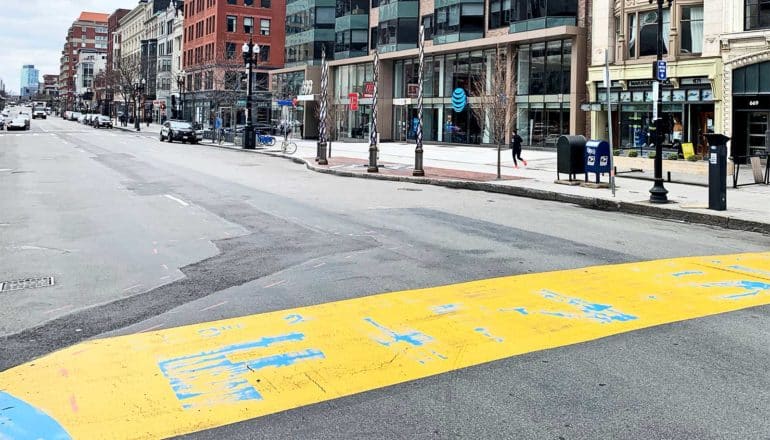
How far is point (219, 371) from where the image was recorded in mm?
5230

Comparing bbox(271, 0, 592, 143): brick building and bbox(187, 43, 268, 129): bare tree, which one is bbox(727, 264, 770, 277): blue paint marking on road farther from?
bbox(187, 43, 268, 129): bare tree

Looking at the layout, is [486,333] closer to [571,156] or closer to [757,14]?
[571,156]

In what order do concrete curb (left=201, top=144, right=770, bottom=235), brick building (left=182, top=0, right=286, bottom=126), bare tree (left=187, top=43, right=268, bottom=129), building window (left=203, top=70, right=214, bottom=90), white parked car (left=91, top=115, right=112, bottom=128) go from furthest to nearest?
white parked car (left=91, top=115, right=112, bottom=128) < brick building (left=182, top=0, right=286, bottom=126) < building window (left=203, top=70, right=214, bottom=90) < bare tree (left=187, top=43, right=268, bottom=129) < concrete curb (left=201, top=144, right=770, bottom=235)

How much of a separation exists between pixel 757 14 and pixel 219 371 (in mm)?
32850

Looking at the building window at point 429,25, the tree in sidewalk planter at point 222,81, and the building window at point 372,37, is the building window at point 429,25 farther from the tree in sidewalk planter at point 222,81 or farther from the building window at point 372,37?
the tree in sidewalk planter at point 222,81

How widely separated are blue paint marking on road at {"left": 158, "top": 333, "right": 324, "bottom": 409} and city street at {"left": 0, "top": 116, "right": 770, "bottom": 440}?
0.03m

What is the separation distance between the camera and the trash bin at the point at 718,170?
15484 millimetres

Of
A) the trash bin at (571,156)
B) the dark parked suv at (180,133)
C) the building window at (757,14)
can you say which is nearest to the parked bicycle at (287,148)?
the dark parked suv at (180,133)

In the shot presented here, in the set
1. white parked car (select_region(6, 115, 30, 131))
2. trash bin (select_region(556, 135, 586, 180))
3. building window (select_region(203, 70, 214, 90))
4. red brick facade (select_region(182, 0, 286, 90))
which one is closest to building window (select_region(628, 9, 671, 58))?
trash bin (select_region(556, 135, 586, 180))

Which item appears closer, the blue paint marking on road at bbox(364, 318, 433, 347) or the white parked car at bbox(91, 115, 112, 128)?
the blue paint marking on road at bbox(364, 318, 433, 347)

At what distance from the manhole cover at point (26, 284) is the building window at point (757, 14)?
Answer: 105 ft

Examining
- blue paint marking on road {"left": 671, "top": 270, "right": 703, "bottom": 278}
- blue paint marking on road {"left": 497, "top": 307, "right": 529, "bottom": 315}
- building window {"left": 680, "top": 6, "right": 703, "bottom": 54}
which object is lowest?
blue paint marking on road {"left": 497, "top": 307, "right": 529, "bottom": 315}

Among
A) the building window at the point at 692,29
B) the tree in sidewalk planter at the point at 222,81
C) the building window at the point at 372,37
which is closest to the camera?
the building window at the point at 692,29

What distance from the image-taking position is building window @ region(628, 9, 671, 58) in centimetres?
3519
